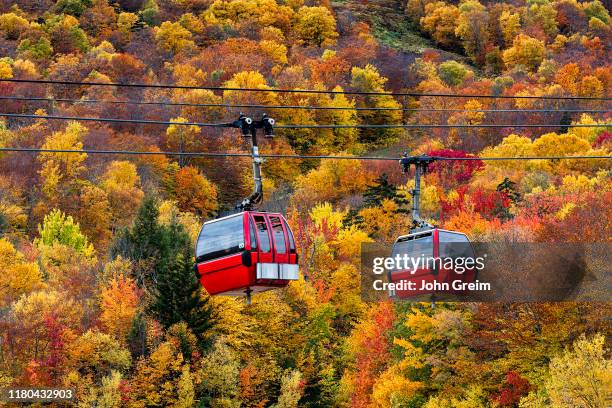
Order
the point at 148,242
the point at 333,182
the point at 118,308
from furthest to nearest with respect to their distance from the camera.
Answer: the point at 333,182 < the point at 148,242 < the point at 118,308

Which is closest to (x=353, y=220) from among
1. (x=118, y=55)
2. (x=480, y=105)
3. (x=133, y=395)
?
(x=133, y=395)

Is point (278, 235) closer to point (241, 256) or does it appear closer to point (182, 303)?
point (241, 256)

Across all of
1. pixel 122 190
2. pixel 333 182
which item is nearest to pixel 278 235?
pixel 122 190

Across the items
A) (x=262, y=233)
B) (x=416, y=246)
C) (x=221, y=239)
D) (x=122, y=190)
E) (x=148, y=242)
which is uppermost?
(x=122, y=190)

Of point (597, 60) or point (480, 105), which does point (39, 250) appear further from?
point (597, 60)

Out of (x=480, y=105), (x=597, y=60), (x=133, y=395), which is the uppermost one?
(x=597, y=60)

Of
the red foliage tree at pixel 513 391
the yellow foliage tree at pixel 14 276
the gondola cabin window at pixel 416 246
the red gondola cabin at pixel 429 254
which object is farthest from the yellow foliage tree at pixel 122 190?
the gondola cabin window at pixel 416 246

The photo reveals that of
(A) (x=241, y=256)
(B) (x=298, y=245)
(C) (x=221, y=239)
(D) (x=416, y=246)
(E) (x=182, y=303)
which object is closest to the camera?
(A) (x=241, y=256)
